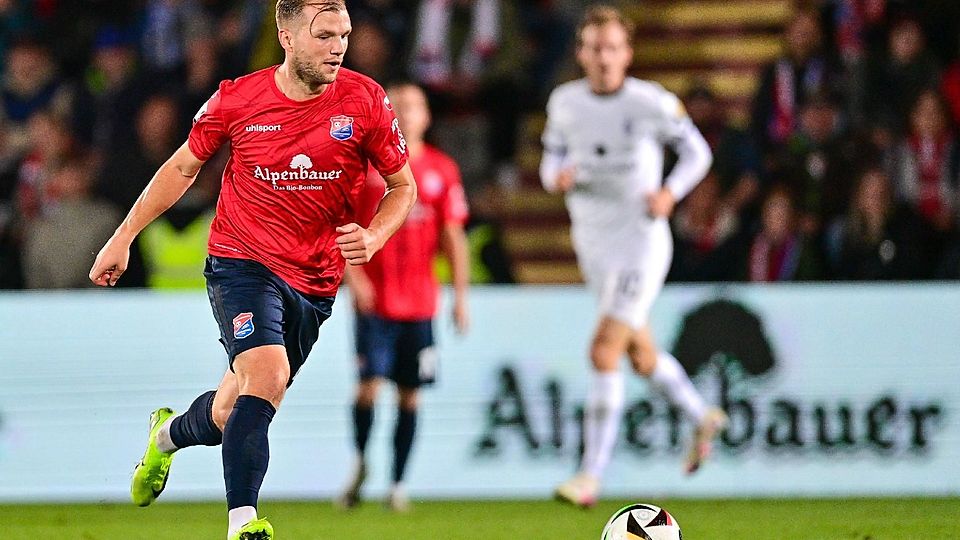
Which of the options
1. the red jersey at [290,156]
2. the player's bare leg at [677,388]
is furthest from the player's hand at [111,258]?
the player's bare leg at [677,388]

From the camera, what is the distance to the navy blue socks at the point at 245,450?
5406 mm

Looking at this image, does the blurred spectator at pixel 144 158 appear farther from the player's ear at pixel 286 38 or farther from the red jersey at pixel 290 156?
the player's ear at pixel 286 38

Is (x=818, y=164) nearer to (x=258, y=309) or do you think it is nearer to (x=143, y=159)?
(x=143, y=159)

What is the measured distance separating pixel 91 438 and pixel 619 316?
317 centimetres

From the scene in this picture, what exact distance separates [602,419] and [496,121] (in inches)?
152

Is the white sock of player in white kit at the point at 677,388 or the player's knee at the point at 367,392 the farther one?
the white sock of player in white kit at the point at 677,388

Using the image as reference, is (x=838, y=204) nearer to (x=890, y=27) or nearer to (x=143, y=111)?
(x=890, y=27)

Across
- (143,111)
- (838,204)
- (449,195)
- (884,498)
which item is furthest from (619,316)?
(143,111)

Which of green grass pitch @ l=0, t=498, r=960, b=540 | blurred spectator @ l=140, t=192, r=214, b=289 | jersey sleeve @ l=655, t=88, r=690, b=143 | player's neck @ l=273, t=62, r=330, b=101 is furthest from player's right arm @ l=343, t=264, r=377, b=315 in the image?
player's neck @ l=273, t=62, r=330, b=101

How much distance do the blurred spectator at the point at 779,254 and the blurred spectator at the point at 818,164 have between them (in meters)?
0.20

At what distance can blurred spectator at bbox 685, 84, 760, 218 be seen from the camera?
11359 mm

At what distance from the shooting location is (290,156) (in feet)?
18.8

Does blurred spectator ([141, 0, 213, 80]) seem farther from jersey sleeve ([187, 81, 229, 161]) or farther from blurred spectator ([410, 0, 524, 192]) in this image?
jersey sleeve ([187, 81, 229, 161])

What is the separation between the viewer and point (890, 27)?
12.3 metres
